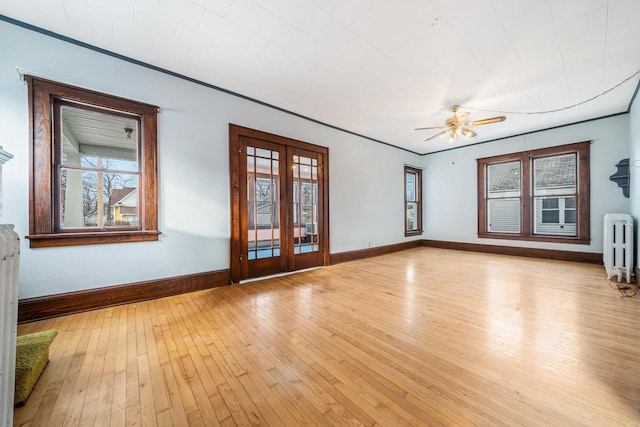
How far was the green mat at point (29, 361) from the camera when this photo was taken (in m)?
1.34

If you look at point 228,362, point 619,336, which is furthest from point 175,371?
point 619,336

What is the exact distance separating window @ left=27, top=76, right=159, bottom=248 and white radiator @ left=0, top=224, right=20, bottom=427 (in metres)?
1.73

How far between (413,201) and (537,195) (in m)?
2.86

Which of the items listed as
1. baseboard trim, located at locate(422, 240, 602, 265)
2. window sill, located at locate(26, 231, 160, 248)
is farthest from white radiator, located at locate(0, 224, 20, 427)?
baseboard trim, located at locate(422, 240, 602, 265)

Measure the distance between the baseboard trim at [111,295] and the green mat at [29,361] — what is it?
0.91 m

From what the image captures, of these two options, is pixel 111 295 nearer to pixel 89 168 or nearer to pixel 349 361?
pixel 89 168

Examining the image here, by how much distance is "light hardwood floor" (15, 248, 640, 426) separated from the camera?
129cm

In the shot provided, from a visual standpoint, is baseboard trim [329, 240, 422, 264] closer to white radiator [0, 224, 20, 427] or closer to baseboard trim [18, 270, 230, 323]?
baseboard trim [18, 270, 230, 323]

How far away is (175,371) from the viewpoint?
1.65 metres

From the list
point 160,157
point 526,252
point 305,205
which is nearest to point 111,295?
point 160,157

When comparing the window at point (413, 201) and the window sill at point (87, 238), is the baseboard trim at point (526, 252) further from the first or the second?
the window sill at point (87, 238)

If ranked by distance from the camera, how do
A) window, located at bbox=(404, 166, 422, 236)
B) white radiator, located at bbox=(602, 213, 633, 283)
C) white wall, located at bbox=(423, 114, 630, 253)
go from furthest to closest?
window, located at bbox=(404, 166, 422, 236)
white wall, located at bbox=(423, 114, 630, 253)
white radiator, located at bbox=(602, 213, 633, 283)

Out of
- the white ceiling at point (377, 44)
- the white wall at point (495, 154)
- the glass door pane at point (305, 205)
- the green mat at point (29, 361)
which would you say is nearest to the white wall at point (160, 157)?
the white ceiling at point (377, 44)

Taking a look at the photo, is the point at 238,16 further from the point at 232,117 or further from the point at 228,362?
the point at 228,362
